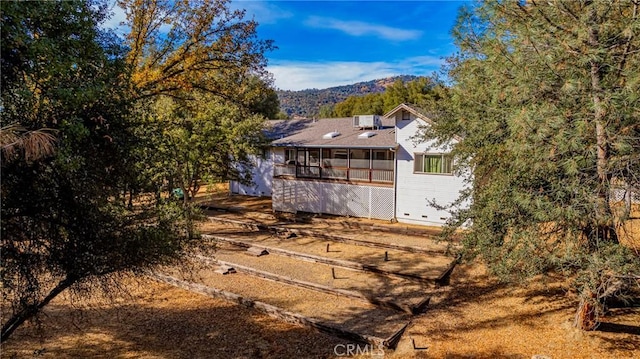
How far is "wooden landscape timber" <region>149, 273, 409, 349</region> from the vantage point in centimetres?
911

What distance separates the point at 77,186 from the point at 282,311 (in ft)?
21.3

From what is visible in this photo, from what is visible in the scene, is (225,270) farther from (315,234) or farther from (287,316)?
(315,234)

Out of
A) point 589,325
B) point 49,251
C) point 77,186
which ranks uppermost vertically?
point 77,186

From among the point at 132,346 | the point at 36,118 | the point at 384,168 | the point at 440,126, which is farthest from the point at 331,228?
the point at 36,118

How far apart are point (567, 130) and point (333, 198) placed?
17.7 m

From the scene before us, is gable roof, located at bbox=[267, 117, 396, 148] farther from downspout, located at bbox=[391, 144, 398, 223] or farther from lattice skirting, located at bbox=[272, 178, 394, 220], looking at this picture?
lattice skirting, located at bbox=[272, 178, 394, 220]

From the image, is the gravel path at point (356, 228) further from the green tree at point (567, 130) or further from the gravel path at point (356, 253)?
the green tree at point (567, 130)

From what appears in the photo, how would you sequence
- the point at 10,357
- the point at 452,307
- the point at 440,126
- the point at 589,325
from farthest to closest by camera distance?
the point at 440,126, the point at 452,307, the point at 589,325, the point at 10,357

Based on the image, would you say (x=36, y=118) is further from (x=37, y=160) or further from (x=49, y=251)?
(x=49, y=251)

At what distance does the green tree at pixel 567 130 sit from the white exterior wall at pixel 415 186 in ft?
36.6

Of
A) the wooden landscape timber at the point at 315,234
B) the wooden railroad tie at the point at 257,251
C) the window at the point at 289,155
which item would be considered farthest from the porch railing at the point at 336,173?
the wooden railroad tie at the point at 257,251

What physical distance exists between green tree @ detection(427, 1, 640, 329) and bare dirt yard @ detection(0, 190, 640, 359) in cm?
111

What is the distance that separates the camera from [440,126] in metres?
13.6

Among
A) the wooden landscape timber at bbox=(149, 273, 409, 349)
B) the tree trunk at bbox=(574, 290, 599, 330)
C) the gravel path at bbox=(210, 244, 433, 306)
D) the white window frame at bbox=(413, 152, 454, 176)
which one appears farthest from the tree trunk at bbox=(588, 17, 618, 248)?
the white window frame at bbox=(413, 152, 454, 176)
